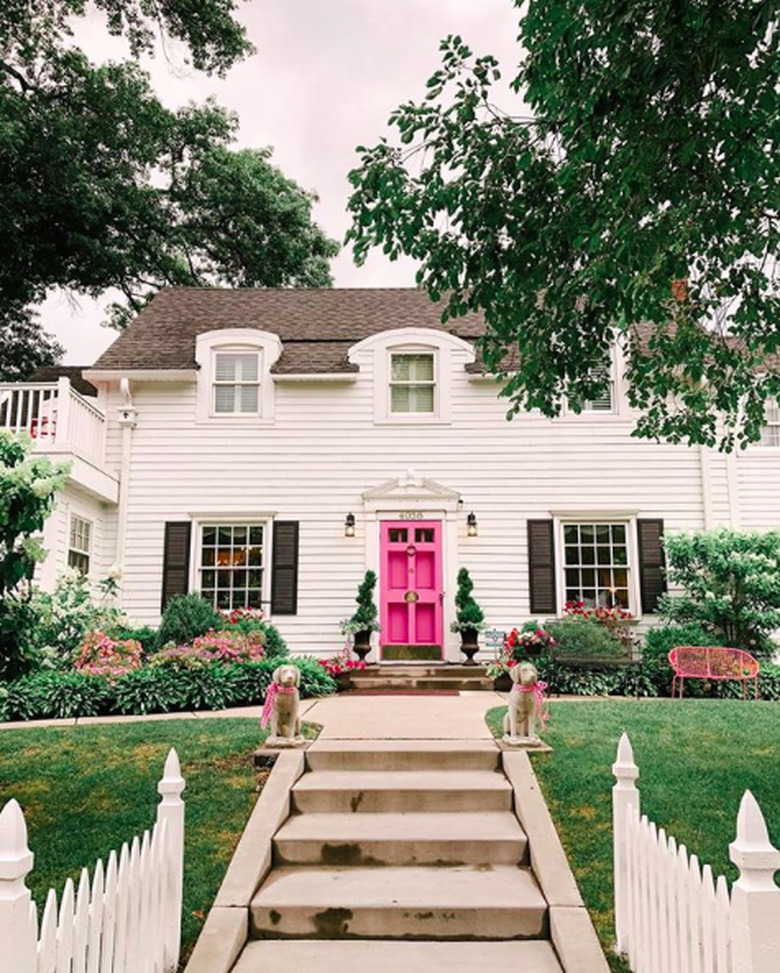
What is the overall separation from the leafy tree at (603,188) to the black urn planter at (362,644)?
21.0 feet

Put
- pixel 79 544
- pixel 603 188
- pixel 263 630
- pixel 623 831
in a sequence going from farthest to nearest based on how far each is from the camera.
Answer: pixel 79 544, pixel 263 630, pixel 603 188, pixel 623 831

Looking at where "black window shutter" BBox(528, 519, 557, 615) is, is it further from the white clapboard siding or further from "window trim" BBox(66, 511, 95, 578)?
"window trim" BBox(66, 511, 95, 578)

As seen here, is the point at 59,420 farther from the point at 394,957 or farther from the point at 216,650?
the point at 394,957

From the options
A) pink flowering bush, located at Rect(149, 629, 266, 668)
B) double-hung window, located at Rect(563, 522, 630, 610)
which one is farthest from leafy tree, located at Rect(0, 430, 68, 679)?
double-hung window, located at Rect(563, 522, 630, 610)

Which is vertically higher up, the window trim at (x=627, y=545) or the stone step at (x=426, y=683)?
the window trim at (x=627, y=545)

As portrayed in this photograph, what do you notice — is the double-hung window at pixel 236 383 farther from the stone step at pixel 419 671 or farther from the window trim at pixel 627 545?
the window trim at pixel 627 545

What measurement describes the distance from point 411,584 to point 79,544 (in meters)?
5.30

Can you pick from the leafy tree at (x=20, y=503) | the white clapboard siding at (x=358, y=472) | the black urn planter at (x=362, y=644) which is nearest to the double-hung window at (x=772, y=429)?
the white clapboard siding at (x=358, y=472)

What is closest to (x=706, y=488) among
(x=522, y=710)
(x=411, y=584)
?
(x=411, y=584)

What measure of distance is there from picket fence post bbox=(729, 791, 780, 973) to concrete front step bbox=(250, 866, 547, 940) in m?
1.98

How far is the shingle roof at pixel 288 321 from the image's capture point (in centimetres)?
1376

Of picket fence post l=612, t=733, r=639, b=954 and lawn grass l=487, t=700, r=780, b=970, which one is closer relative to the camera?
picket fence post l=612, t=733, r=639, b=954

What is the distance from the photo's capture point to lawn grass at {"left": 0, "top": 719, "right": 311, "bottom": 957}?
4609 mm

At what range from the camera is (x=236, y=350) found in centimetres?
1372
